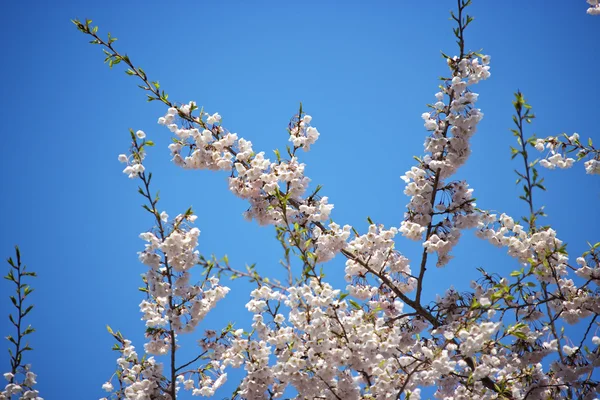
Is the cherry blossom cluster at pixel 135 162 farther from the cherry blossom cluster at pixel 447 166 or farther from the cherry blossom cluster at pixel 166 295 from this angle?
the cherry blossom cluster at pixel 447 166

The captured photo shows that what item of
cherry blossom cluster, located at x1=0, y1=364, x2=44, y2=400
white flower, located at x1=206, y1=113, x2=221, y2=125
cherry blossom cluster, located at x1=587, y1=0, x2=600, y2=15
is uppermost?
cherry blossom cluster, located at x1=587, y1=0, x2=600, y2=15

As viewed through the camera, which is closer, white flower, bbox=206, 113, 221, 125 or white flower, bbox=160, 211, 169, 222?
white flower, bbox=160, 211, 169, 222

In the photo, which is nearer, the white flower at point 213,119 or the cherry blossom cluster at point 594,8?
the white flower at point 213,119

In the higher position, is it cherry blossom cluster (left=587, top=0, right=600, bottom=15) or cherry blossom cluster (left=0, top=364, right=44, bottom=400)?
cherry blossom cluster (left=587, top=0, right=600, bottom=15)

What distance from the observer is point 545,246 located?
4453 mm

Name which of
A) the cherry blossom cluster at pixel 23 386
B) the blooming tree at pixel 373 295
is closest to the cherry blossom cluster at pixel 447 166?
the blooming tree at pixel 373 295

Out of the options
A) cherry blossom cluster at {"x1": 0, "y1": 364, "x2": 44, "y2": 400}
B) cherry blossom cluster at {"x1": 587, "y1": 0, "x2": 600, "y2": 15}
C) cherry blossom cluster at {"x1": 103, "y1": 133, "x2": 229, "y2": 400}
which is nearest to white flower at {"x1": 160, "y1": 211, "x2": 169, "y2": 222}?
cherry blossom cluster at {"x1": 103, "y1": 133, "x2": 229, "y2": 400}

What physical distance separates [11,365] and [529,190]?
444cm

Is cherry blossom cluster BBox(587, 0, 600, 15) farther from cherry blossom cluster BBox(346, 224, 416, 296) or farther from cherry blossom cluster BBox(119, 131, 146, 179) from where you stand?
cherry blossom cluster BBox(119, 131, 146, 179)

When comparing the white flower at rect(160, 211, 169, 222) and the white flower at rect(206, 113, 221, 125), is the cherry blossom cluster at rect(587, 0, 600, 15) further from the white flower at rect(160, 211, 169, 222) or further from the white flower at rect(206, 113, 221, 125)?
the white flower at rect(160, 211, 169, 222)

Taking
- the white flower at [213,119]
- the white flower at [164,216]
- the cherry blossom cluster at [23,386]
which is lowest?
the cherry blossom cluster at [23,386]

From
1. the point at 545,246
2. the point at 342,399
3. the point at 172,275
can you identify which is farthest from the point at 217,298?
the point at 545,246

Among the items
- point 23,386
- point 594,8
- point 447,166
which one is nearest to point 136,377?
point 23,386

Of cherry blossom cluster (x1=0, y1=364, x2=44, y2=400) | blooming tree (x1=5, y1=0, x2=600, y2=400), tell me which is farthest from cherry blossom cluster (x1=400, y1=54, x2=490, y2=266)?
cherry blossom cluster (x1=0, y1=364, x2=44, y2=400)
